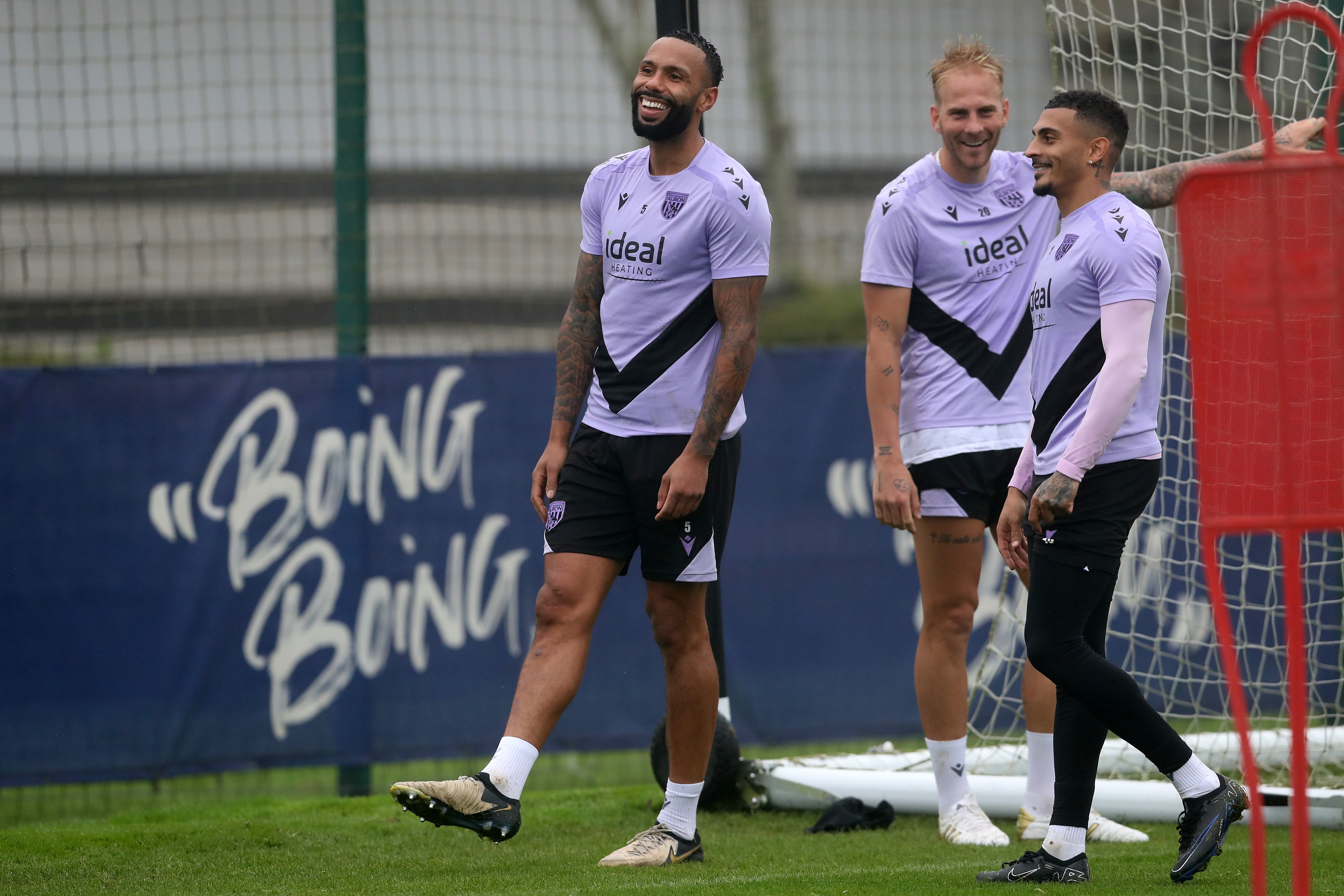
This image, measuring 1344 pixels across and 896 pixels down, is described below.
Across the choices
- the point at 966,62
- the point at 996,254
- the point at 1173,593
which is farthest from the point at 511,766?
the point at 1173,593

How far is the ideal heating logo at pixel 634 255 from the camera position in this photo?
12.6 feet

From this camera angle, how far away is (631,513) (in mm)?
3885

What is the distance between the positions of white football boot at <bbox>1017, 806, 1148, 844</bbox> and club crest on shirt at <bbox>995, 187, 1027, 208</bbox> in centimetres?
186

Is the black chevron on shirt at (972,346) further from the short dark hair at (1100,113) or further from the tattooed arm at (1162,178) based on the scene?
the short dark hair at (1100,113)

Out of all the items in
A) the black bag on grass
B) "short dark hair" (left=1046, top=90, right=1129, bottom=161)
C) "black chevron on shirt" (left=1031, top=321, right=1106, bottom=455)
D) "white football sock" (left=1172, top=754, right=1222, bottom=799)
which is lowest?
the black bag on grass

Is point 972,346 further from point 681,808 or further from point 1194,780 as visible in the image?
point 681,808

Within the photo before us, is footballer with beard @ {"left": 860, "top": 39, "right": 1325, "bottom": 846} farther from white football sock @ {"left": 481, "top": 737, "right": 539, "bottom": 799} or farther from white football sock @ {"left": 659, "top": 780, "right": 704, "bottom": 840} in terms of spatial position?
white football sock @ {"left": 481, "top": 737, "right": 539, "bottom": 799}

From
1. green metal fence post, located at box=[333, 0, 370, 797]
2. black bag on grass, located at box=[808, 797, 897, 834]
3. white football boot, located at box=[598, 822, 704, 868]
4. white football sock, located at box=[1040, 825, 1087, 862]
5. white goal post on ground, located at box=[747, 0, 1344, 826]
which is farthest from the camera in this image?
green metal fence post, located at box=[333, 0, 370, 797]

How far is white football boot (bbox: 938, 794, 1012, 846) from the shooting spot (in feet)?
14.0

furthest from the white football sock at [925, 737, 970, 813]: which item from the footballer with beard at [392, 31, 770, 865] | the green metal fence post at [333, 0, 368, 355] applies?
the green metal fence post at [333, 0, 368, 355]

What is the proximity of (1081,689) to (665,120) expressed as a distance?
181cm

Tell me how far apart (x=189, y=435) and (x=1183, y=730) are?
433 cm

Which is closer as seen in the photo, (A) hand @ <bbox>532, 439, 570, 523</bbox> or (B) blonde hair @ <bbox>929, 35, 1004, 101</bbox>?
(A) hand @ <bbox>532, 439, 570, 523</bbox>

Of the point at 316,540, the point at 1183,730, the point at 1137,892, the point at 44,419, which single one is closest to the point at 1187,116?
the point at 1183,730
